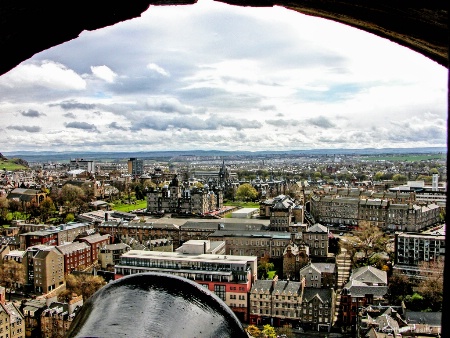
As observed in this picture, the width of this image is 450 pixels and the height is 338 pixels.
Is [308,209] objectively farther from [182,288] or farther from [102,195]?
[182,288]

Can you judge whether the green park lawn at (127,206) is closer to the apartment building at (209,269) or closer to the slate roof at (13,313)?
the apartment building at (209,269)

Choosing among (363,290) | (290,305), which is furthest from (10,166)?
(363,290)

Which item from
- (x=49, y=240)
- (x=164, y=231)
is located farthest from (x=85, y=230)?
(x=164, y=231)

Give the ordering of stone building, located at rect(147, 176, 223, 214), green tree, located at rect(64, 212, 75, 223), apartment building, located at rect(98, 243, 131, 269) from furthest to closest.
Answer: stone building, located at rect(147, 176, 223, 214) → green tree, located at rect(64, 212, 75, 223) → apartment building, located at rect(98, 243, 131, 269)

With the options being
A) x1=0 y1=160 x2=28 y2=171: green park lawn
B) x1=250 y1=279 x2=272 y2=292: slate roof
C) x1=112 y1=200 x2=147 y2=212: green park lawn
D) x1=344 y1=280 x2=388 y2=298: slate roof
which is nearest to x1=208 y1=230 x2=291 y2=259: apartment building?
x1=250 y1=279 x2=272 y2=292: slate roof

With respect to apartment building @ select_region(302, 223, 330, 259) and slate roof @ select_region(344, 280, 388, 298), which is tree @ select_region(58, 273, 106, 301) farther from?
apartment building @ select_region(302, 223, 330, 259)

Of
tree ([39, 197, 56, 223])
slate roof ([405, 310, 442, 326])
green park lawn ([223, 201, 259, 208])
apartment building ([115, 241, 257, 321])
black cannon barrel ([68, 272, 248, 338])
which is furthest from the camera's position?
green park lawn ([223, 201, 259, 208])
